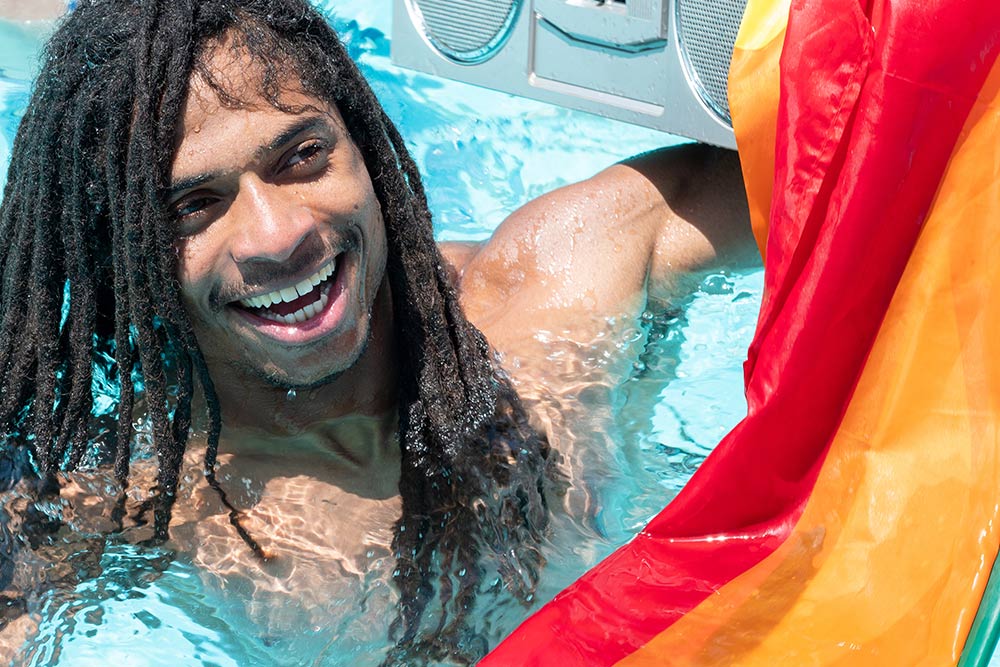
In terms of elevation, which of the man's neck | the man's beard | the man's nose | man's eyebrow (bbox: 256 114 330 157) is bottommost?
the man's neck

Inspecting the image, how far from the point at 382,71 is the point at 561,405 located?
7.16 feet

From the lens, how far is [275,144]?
6.80 ft

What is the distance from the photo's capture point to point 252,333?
2.14 metres

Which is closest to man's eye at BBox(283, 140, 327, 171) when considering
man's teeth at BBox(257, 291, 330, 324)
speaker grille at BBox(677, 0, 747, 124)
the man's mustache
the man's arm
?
the man's mustache

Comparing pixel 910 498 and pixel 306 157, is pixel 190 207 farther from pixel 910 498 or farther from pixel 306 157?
pixel 910 498

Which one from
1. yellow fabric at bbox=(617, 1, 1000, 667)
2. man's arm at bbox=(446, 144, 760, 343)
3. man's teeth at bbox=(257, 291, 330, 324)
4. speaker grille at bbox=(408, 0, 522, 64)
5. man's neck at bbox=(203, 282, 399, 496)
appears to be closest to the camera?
yellow fabric at bbox=(617, 1, 1000, 667)

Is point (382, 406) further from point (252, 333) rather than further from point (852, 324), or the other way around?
point (852, 324)

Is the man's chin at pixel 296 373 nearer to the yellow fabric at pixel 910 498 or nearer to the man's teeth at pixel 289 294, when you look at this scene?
the man's teeth at pixel 289 294

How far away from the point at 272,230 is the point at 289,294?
13cm

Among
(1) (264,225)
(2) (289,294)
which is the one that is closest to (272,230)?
(1) (264,225)

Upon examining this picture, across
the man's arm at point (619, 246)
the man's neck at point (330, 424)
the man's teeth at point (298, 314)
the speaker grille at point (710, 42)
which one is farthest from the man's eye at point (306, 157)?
the speaker grille at point (710, 42)

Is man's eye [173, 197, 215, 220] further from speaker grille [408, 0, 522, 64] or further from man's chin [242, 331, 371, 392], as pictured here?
speaker grille [408, 0, 522, 64]

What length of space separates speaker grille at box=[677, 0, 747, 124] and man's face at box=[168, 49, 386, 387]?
838 millimetres

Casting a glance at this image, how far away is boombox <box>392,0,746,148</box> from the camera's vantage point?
8.81 ft
